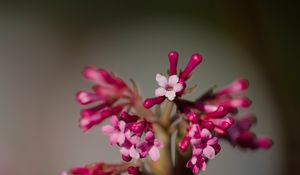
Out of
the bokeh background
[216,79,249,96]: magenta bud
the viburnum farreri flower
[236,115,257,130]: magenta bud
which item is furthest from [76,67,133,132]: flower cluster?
the bokeh background

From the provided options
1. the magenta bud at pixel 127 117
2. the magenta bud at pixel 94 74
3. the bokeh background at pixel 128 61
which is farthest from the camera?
the bokeh background at pixel 128 61

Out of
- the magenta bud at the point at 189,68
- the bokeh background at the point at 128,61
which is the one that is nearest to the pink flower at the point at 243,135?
the magenta bud at the point at 189,68

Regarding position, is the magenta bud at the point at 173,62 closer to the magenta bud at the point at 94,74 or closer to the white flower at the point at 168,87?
the white flower at the point at 168,87

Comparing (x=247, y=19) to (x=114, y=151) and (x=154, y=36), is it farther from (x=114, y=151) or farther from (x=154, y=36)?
(x=114, y=151)

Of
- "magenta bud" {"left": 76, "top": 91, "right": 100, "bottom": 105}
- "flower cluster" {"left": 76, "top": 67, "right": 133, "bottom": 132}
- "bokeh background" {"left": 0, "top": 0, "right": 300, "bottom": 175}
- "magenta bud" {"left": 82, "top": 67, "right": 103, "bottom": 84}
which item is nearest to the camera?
"flower cluster" {"left": 76, "top": 67, "right": 133, "bottom": 132}

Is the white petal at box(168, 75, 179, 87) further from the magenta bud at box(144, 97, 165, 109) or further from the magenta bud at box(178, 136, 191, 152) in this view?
the magenta bud at box(178, 136, 191, 152)

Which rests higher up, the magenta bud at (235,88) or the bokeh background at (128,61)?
the bokeh background at (128,61)
